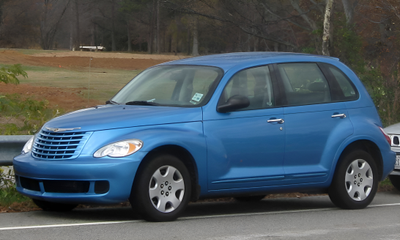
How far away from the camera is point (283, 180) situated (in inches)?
313

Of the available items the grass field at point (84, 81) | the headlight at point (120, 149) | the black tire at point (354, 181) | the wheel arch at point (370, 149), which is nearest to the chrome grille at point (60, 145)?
the headlight at point (120, 149)

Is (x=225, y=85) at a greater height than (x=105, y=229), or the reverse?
(x=225, y=85)

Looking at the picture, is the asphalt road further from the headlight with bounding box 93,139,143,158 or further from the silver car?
the silver car

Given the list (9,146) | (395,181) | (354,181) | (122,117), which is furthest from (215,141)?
(395,181)

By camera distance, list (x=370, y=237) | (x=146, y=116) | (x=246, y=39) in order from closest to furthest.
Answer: (x=370, y=237) < (x=146, y=116) < (x=246, y=39)

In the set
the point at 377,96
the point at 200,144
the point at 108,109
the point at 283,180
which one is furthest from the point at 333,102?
the point at 377,96

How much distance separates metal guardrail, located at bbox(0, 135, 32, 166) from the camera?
27.4 ft

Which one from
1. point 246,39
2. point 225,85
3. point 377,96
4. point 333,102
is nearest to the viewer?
point 225,85

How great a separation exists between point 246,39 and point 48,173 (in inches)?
704

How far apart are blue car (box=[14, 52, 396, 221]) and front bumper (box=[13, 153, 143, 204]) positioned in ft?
0.03

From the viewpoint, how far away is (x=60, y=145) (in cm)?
688

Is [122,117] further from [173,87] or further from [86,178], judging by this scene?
[173,87]

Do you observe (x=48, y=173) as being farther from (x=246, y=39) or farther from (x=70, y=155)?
(x=246, y=39)

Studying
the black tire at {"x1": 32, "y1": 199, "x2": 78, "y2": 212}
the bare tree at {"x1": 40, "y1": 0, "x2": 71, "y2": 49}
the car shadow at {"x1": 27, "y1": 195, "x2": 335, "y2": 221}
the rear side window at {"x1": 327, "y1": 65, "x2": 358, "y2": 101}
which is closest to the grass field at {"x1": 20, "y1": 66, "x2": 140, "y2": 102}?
the car shadow at {"x1": 27, "y1": 195, "x2": 335, "y2": 221}
